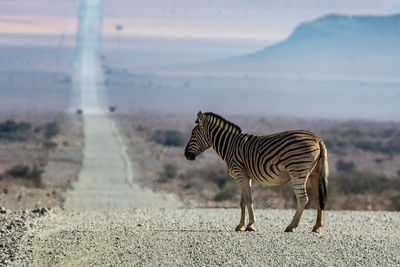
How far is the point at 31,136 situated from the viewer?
6619cm

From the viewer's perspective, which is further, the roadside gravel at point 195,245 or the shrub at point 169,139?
the shrub at point 169,139

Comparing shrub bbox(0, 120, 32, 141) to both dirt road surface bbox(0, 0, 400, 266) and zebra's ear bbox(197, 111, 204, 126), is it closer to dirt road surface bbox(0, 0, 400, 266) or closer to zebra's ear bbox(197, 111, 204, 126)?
dirt road surface bbox(0, 0, 400, 266)

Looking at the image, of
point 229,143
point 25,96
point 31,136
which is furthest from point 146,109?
point 229,143

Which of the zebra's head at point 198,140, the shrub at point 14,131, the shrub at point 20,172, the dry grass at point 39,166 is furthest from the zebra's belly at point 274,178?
the shrub at point 14,131

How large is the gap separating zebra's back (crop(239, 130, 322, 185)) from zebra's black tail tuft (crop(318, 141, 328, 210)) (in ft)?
0.71

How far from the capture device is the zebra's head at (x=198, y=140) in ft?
48.5

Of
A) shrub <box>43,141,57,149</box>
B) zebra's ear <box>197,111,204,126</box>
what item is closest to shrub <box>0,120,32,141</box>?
shrub <box>43,141,57,149</box>

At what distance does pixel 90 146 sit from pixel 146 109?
8048 centimetres

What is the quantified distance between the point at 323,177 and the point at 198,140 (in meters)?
2.88

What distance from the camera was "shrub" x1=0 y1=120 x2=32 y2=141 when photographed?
215 ft

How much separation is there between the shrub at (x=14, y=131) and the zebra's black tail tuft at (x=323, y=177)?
53999 mm

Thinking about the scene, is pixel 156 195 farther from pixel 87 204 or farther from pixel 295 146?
pixel 295 146

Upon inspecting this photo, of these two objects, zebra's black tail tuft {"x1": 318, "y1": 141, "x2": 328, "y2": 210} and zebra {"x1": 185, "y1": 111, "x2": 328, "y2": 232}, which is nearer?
zebra {"x1": 185, "y1": 111, "x2": 328, "y2": 232}

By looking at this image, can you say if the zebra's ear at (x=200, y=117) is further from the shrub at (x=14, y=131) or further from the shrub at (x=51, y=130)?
the shrub at (x=14, y=131)
